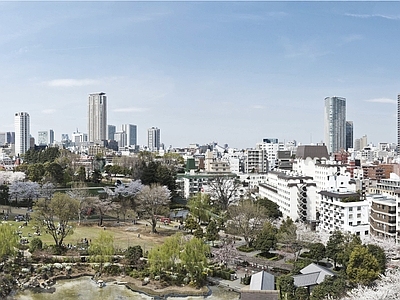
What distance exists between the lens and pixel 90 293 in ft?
57.9

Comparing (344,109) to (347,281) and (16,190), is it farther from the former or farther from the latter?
(347,281)

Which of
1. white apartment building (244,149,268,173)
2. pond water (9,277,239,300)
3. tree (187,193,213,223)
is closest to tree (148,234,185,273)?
pond water (9,277,239,300)

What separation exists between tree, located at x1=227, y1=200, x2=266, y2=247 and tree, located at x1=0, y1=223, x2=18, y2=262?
12.1 metres

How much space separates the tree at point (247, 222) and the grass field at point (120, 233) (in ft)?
14.7

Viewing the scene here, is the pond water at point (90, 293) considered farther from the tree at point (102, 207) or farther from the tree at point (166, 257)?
the tree at point (102, 207)

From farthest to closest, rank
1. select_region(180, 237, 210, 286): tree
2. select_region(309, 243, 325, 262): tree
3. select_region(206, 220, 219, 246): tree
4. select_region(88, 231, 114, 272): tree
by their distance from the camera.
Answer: select_region(206, 220, 219, 246): tree → select_region(309, 243, 325, 262): tree → select_region(88, 231, 114, 272): tree → select_region(180, 237, 210, 286): tree

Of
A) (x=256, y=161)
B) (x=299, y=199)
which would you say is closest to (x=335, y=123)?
(x=256, y=161)

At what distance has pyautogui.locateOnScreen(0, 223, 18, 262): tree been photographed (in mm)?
19234

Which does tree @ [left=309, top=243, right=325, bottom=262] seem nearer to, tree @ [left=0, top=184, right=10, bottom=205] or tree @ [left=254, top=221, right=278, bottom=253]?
tree @ [left=254, top=221, right=278, bottom=253]

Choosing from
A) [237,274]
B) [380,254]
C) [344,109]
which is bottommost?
[237,274]

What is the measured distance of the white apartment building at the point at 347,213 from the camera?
85.4 feet

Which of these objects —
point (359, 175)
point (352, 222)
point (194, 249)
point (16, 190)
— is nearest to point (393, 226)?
point (352, 222)

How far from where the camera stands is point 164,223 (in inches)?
1248

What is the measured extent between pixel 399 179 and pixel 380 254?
63.9 ft
